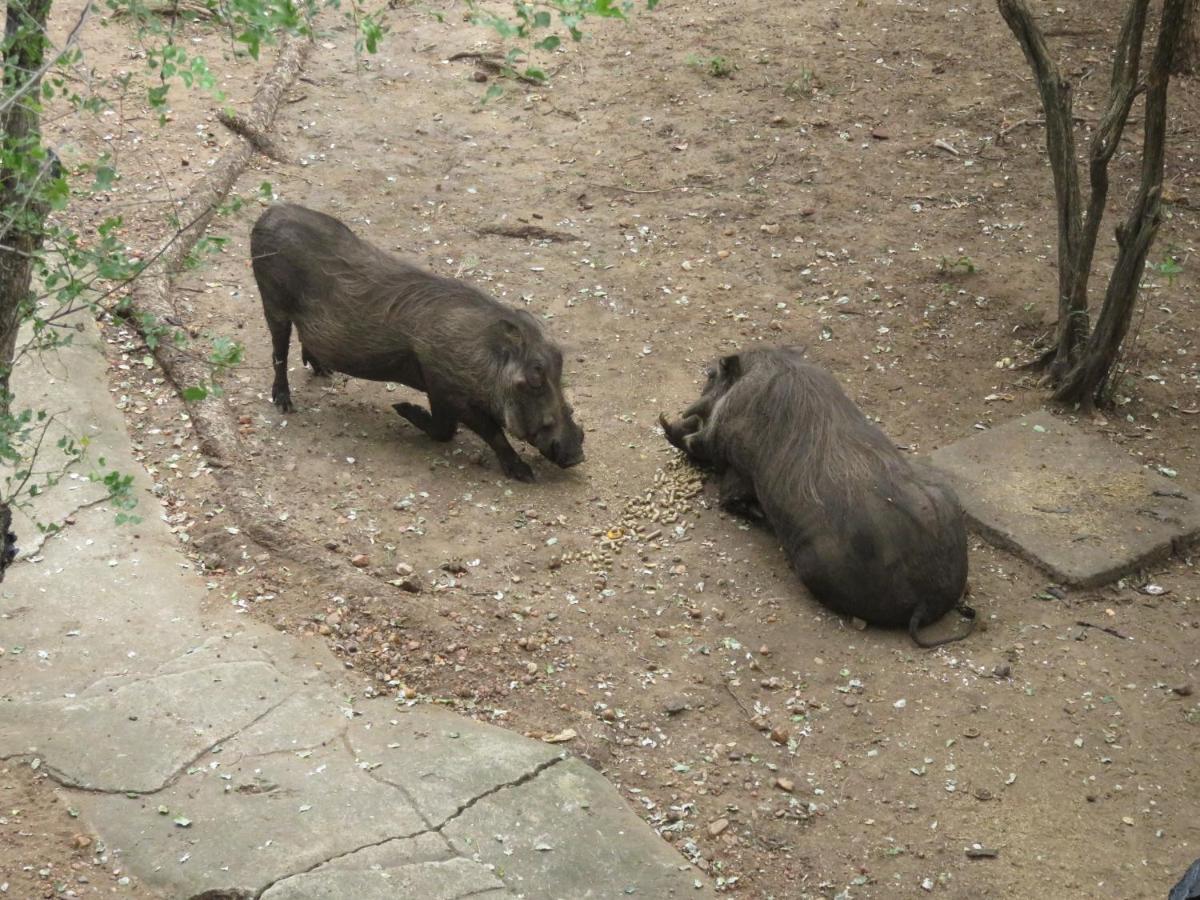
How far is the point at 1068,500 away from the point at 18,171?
493cm

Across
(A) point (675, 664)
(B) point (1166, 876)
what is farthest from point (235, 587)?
(B) point (1166, 876)

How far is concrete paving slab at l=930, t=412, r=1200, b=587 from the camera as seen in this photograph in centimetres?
616

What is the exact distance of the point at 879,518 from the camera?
19.3ft

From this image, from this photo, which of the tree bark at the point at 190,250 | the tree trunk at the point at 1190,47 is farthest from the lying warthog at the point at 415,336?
the tree trunk at the point at 1190,47

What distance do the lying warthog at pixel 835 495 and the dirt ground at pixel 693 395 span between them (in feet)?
0.61

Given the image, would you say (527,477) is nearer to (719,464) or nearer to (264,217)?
(719,464)

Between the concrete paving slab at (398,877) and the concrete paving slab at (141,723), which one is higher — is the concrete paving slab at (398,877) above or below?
above

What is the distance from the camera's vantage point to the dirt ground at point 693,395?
5.02 m

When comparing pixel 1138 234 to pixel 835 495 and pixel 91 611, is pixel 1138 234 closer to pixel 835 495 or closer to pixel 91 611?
pixel 835 495

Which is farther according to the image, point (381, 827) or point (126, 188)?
point (126, 188)

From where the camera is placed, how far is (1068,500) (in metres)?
6.50

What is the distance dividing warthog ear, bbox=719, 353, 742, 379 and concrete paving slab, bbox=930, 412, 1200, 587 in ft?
3.48

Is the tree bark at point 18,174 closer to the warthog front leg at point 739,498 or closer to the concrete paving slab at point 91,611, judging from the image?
the concrete paving slab at point 91,611

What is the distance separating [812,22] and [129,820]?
9.04 meters
